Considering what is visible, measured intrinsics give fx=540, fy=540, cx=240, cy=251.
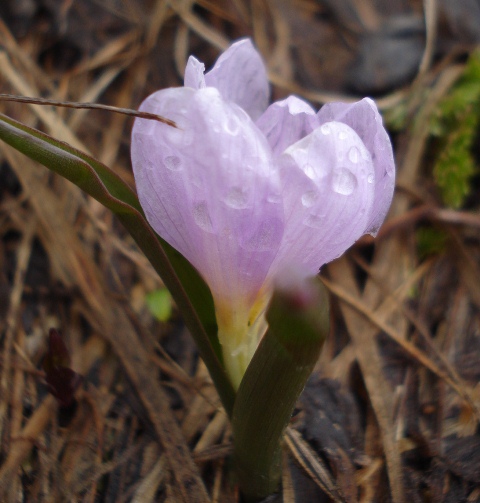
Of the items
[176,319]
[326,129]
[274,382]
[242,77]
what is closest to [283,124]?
[242,77]

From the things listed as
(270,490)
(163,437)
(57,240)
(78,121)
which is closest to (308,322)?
(270,490)

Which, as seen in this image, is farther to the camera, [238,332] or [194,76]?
[238,332]

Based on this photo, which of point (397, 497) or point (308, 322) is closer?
point (308, 322)

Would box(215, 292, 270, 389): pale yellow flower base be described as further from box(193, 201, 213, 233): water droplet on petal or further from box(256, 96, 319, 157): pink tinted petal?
box(256, 96, 319, 157): pink tinted petal

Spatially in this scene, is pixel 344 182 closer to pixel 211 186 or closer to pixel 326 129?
pixel 326 129

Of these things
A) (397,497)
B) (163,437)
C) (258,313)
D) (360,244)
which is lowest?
(397,497)

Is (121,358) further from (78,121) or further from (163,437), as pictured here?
(78,121)
